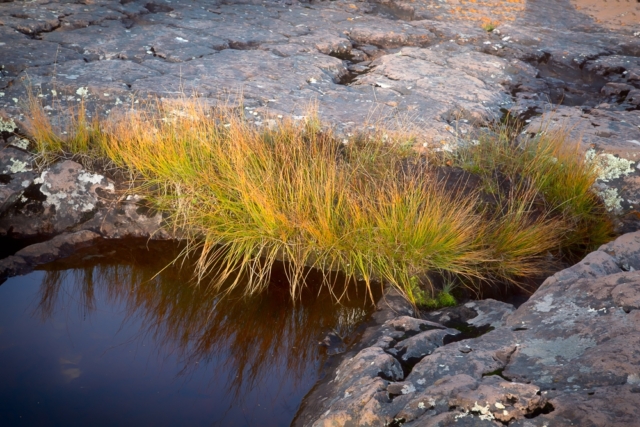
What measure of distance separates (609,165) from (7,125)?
3708 mm

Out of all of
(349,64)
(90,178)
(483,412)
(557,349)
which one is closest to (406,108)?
(349,64)

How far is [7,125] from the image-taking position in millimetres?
3783

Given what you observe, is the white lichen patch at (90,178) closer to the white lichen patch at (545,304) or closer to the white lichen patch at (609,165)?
the white lichen patch at (545,304)

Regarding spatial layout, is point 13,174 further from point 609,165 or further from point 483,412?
point 609,165

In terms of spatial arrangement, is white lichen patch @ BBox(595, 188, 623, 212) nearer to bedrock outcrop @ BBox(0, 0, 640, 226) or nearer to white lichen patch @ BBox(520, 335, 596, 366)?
bedrock outcrop @ BBox(0, 0, 640, 226)

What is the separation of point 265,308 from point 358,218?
0.64m

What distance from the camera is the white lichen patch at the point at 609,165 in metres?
3.77

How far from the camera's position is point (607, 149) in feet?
12.8

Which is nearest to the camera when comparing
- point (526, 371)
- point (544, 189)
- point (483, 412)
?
point (483, 412)

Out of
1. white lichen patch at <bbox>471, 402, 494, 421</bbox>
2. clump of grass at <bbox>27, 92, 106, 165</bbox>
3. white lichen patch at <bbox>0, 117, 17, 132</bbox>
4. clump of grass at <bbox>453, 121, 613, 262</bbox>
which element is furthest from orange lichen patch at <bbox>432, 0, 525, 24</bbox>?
white lichen patch at <bbox>471, 402, 494, 421</bbox>

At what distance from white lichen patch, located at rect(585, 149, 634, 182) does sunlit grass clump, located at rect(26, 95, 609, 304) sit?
16cm

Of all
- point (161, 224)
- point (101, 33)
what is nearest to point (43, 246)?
point (161, 224)

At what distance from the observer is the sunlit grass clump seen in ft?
10.2

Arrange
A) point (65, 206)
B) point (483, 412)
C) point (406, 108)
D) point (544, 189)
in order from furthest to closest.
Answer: point (406, 108)
point (544, 189)
point (65, 206)
point (483, 412)
